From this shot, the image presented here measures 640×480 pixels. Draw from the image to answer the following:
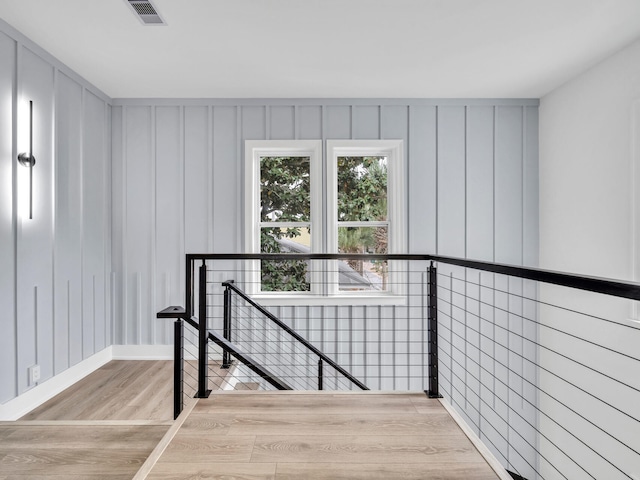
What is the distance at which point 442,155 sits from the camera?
393cm

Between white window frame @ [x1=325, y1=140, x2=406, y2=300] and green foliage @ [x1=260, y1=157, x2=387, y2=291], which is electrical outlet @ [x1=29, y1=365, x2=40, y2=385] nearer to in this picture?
green foliage @ [x1=260, y1=157, x2=387, y2=291]

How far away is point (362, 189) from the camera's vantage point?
399 centimetres

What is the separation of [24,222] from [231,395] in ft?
6.20

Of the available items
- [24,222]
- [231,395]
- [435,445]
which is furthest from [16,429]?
[435,445]

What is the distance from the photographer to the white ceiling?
95.1 inches

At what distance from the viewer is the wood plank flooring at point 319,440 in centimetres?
161

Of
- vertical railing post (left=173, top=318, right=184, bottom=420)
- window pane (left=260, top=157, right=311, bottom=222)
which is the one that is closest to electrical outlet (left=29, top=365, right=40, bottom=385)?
vertical railing post (left=173, top=318, right=184, bottom=420)

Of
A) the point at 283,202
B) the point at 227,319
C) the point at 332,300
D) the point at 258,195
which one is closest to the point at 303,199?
the point at 283,202

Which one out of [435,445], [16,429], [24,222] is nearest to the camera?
[435,445]

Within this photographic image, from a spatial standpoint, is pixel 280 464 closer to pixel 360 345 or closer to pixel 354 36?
pixel 360 345

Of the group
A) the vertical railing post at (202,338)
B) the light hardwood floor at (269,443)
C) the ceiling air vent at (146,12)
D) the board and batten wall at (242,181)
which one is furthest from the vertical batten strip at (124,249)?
the vertical railing post at (202,338)

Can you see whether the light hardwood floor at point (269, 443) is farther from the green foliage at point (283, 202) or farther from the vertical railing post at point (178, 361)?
the green foliage at point (283, 202)

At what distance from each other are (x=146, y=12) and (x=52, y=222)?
171 cm

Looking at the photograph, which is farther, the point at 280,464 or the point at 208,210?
the point at 208,210
